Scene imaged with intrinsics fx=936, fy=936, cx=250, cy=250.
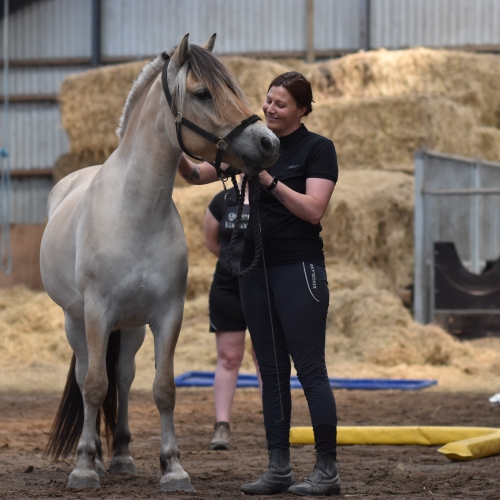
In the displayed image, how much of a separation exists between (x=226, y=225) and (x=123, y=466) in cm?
167

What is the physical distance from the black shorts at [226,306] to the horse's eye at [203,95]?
1.96 metres

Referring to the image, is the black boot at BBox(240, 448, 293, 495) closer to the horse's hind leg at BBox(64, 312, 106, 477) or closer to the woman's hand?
the woman's hand

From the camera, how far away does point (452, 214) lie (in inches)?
440

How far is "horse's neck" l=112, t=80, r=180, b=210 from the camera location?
4086 millimetres

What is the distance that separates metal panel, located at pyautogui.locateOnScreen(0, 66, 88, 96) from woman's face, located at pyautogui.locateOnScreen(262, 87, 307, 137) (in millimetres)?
14428

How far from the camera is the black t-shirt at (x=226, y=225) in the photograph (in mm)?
5461

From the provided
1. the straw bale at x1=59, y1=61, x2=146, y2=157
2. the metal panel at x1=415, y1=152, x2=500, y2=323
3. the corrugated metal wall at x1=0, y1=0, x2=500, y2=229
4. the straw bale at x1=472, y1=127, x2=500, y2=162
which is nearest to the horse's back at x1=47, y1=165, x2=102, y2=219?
the metal panel at x1=415, y1=152, x2=500, y2=323

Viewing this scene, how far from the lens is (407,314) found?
988 cm

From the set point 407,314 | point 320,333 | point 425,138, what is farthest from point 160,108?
point 425,138

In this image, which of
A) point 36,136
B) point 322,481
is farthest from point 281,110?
point 36,136

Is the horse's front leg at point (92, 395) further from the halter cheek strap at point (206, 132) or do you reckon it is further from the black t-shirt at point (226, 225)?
the black t-shirt at point (226, 225)

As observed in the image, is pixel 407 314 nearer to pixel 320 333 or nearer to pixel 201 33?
pixel 320 333

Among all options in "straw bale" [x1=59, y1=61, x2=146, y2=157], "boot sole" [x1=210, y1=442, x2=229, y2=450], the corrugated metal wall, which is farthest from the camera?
the corrugated metal wall

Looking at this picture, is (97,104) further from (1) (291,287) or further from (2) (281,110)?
(1) (291,287)
